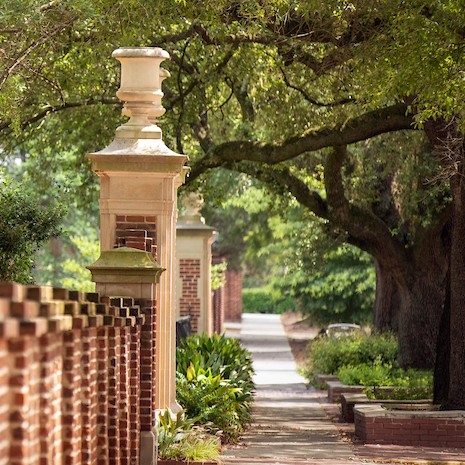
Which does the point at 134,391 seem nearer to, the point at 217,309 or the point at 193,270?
the point at 193,270

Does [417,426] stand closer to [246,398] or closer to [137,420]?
[246,398]

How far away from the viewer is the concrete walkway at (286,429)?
13312 mm

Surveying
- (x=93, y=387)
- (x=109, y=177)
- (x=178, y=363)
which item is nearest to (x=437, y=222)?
(x=178, y=363)

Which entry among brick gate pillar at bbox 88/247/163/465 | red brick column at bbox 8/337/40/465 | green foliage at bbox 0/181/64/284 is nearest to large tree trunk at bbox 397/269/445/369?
green foliage at bbox 0/181/64/284

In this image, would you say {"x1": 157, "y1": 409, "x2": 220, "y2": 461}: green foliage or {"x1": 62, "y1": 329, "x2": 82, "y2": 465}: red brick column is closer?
{"x1": 62, "y1": 329, "x2": 82, "y2": 465}: red brick column

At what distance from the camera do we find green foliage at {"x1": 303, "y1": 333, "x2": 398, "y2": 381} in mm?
25234

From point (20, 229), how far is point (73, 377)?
1001 cm

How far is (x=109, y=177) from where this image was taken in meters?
11.7

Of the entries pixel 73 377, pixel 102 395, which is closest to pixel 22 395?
pixel 73 377

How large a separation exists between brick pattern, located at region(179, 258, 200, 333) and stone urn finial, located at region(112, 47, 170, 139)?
595 inches

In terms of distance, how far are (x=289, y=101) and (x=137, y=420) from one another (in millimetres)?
10676

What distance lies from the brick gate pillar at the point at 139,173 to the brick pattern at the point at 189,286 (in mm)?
14932

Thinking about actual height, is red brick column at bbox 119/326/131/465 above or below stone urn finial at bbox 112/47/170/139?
below

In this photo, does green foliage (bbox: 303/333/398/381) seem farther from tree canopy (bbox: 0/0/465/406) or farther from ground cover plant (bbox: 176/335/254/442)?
ground cover plant (bbox: 176/335/254/442)
